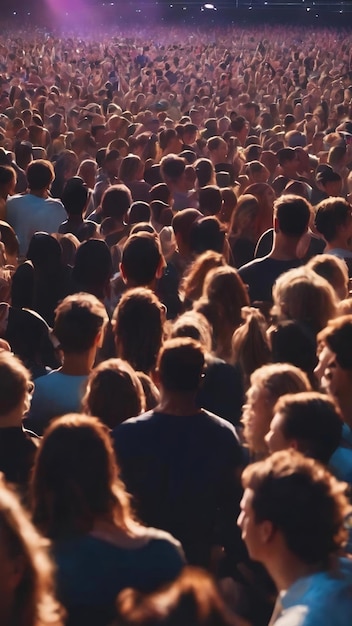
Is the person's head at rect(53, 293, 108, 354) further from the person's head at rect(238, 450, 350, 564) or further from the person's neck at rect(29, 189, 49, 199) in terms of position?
the person's neck at rect(29, 189, 49, 199)

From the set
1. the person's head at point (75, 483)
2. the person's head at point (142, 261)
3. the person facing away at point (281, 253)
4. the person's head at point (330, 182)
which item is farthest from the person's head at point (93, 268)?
the person's head at point (330, 182)

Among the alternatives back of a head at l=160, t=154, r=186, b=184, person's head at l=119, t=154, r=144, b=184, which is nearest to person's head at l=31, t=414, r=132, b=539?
back of a head at l=160, t=154, r=186, b=184

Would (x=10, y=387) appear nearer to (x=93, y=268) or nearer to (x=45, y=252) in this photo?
(x=93, y=268)

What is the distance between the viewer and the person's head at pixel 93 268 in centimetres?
616

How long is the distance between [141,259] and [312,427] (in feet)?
8.21

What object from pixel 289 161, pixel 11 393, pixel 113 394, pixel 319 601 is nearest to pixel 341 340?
pixel 113 394

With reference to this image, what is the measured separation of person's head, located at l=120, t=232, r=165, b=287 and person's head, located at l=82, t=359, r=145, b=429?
178cm

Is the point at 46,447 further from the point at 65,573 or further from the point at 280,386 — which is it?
the point at 280,386

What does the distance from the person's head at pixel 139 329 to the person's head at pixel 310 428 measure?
1421 millimetres

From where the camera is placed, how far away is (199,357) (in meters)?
4.20

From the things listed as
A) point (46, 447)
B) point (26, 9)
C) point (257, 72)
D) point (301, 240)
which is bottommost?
point (26, 9)

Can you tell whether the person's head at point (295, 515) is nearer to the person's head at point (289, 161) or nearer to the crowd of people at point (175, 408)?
the crowd of people at point (175, 408)

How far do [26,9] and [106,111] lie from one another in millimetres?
32992

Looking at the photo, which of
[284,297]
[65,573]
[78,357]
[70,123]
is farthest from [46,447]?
[70,123]
